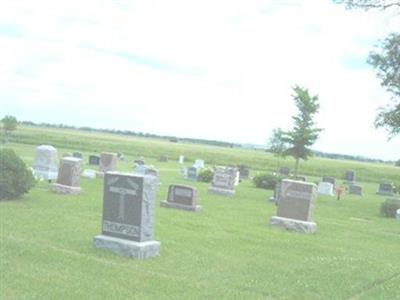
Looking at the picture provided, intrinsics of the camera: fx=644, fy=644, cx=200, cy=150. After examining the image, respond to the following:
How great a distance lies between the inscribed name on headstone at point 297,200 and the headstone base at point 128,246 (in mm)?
6723

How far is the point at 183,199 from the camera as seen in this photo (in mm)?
19344

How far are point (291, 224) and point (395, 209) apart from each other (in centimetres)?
920

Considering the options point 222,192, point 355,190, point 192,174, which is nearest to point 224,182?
point 222,192

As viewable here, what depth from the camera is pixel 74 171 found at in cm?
2083

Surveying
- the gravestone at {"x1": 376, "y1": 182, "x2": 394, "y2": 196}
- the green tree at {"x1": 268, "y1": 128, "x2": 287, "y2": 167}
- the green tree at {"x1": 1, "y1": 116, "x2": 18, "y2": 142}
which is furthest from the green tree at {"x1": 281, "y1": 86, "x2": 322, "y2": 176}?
the green tree at {"x1": 1, "y1": 116, "x2": 18, "y2": 142}

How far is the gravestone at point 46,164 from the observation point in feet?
84.6

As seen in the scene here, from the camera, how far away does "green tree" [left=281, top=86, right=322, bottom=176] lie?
123 feet

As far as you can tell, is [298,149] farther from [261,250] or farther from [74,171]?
[261,250]

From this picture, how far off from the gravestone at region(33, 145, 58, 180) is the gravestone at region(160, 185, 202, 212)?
7832 millimetres

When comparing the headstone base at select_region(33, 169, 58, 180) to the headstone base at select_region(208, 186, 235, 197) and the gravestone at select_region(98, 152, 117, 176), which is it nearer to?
the gravestone at select_region(98, 152, 117, 176)

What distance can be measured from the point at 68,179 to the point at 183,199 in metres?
4.07

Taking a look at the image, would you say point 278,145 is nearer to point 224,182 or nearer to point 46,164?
point 224,182

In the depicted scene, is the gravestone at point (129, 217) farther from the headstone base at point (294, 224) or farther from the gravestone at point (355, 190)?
the gravestone at point (355, 190)

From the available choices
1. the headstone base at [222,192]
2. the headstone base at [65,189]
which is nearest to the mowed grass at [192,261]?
the headstone base at [65,189]
